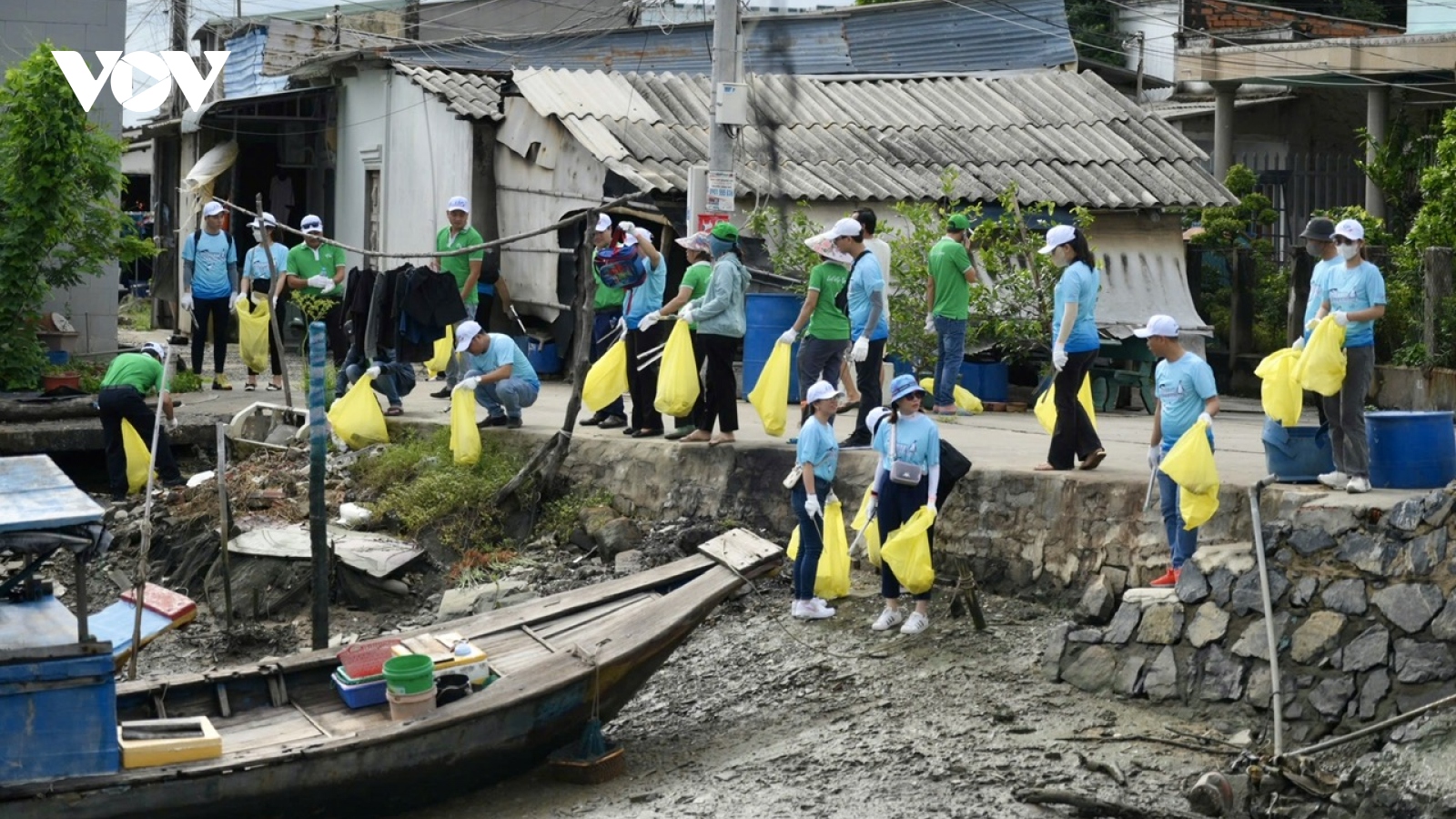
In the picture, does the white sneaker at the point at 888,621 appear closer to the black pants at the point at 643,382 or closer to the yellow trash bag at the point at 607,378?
the black pants at the point at 643,382

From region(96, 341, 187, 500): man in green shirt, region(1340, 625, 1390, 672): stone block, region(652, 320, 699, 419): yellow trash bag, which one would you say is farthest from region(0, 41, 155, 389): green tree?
region(1340, 625, 1390, 672): stone block

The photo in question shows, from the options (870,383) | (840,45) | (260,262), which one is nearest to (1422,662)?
(870,383)

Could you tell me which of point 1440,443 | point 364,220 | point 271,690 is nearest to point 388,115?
point 364,220

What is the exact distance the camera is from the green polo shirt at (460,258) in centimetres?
1584

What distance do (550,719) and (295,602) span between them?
4.41 m

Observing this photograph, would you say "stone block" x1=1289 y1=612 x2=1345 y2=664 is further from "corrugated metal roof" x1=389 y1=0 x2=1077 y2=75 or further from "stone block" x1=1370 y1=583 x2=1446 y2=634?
"corrugated metal roof" x1=389 y1=0 x2=1077 y2=75

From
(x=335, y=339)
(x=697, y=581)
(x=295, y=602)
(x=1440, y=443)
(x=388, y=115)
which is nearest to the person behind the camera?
(x=1440, y=443)

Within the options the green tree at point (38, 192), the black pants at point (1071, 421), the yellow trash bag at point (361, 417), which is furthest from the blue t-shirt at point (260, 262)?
the black pants at point (1071, 421)

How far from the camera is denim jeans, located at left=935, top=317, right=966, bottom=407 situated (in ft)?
46.6

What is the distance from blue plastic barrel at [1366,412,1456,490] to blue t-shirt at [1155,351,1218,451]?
0.94 meters

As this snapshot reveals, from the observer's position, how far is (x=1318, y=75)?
19516mm

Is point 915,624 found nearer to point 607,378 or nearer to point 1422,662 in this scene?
point 1422,662

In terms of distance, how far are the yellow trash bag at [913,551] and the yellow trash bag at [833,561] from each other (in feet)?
2.14

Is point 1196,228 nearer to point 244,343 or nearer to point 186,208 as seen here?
point 244,343
